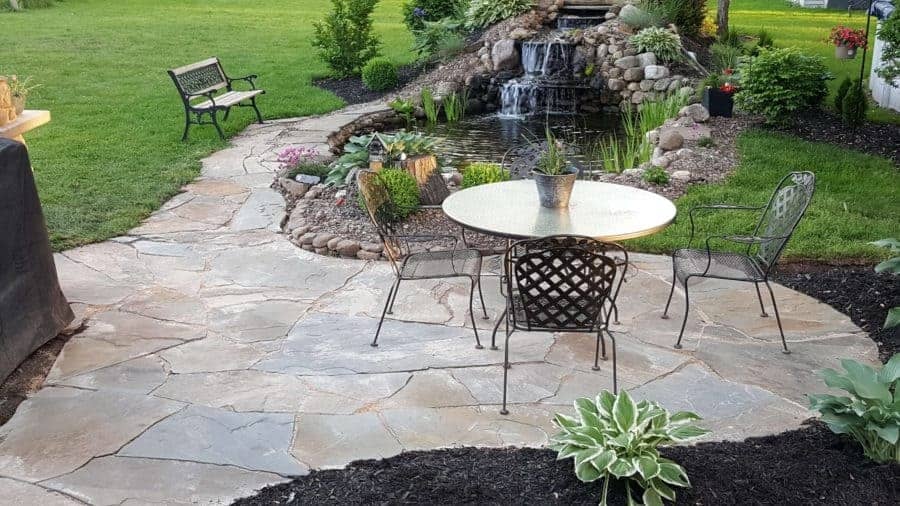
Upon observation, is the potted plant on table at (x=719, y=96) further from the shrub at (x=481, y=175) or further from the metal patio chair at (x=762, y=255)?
the metal patio chair at (x=762, y=255)

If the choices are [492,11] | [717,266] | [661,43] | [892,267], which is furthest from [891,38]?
[492,11]

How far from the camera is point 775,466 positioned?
3.05 meters

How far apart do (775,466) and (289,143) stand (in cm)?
641

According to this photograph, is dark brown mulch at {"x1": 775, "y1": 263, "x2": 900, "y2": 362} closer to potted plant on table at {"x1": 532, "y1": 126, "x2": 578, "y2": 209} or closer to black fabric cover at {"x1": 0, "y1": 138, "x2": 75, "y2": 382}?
potted plant on table at {"x1": 532, "y1": 126, "x2": 578, "y2": 209}

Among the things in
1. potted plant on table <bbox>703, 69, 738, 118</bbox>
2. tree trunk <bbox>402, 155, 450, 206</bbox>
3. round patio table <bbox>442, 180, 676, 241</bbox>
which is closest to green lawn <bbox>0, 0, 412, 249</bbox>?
tree trunk <bbox>402, 155, 450, 206</bbox>

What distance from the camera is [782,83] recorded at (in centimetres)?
838

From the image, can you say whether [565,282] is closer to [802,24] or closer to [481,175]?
[481,175]

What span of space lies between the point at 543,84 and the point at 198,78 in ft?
15.7

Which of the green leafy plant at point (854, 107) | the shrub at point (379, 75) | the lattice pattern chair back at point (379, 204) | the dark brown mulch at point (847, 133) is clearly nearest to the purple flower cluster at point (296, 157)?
the lattice pattern chair back at point (379, 204)

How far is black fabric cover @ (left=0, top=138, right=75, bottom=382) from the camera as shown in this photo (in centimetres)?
388

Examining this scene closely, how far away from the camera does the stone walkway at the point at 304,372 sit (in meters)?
3.24

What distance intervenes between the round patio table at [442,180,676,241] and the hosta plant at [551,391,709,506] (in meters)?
1.00

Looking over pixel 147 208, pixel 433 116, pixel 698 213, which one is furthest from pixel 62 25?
pixel 698 213

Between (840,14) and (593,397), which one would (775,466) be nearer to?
(593,397)
